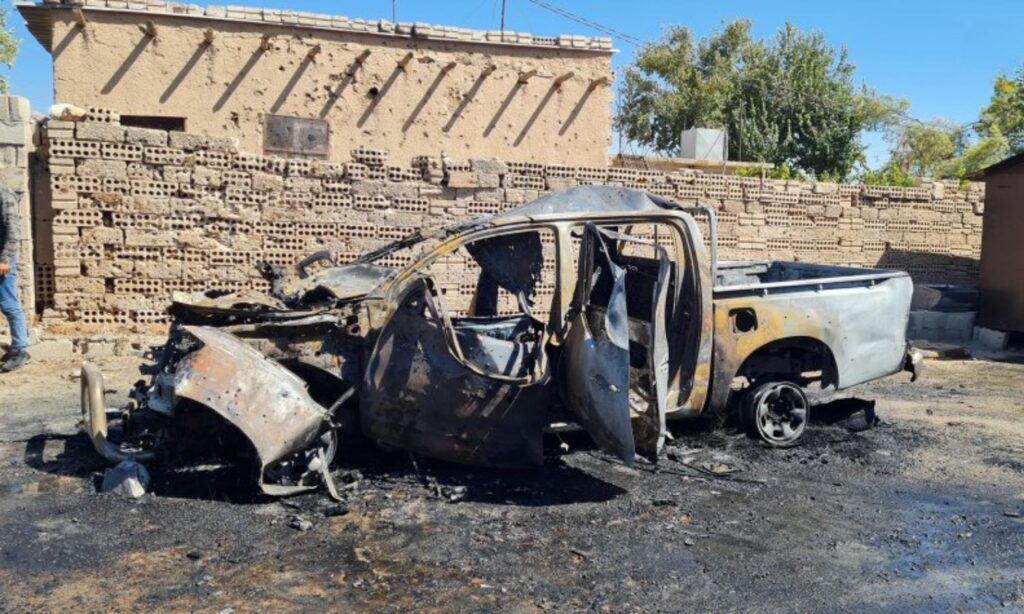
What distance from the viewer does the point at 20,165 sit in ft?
32.2

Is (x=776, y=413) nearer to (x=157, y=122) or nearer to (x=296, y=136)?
(x=296, y=136)

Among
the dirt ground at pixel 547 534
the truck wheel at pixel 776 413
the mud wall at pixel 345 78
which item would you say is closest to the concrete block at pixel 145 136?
the mud wall at pixel 345 78

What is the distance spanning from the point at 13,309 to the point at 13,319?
4.8 inches

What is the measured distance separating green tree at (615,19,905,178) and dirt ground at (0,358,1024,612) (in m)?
23.3

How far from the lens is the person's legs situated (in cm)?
898

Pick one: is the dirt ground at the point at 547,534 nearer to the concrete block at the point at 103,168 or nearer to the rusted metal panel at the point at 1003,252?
the concrete block at the point at 103,168

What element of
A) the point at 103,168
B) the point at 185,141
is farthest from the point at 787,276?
the point at 103,168

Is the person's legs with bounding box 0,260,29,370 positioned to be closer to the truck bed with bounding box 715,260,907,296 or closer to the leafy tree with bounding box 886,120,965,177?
the truck bed with bounding box 715,260,907,296

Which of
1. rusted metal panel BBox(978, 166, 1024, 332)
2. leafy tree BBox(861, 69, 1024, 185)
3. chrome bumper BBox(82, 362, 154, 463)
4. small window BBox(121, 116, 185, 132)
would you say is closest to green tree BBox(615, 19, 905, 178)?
leafy tree BBox(861, 69, 1024, 185)

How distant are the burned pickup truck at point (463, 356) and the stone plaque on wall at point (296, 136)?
7.96m

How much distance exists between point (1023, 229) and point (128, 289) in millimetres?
12863

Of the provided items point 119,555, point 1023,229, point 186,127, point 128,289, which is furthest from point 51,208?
point 1023,229

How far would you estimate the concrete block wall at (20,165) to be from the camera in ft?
31.8

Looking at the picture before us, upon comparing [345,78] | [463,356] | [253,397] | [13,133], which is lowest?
[253,397]
